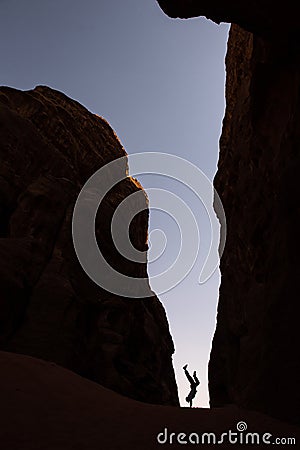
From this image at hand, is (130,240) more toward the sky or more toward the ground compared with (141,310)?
more toward the sky

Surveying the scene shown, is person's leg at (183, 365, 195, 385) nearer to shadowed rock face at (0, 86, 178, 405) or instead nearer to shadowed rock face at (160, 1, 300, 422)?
shadowed rock face at (0, 86, 178, 405)

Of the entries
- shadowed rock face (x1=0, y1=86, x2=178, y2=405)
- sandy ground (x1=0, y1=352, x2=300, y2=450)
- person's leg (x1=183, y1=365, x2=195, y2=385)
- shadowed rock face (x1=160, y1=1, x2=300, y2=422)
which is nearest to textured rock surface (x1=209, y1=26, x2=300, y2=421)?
shadowed rock face (x1=160, y1=1, x2=300, y2=422)

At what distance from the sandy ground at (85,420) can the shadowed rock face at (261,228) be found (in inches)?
48.6

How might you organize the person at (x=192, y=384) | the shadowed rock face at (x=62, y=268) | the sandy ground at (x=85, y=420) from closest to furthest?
the sandy ground at (x=85, y=420), the shadowed rock face at (x=62, y=268), the person at (x=192, y=384)

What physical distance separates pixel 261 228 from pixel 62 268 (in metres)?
14.9

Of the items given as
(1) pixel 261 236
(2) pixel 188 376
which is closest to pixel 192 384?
(2) pixel 188 376

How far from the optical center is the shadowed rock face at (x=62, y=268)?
19.7 meters

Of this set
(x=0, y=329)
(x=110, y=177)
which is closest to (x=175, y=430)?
(x=0, y=329)

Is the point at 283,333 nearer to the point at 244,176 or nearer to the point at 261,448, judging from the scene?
the point at 261,448

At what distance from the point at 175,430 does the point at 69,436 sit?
1711 millimetres

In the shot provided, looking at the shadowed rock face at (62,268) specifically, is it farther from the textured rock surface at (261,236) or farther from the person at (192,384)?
the textured rock surface at (261,236)

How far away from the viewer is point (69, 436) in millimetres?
4852

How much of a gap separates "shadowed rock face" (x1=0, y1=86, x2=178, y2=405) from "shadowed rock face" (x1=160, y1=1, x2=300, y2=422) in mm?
8874

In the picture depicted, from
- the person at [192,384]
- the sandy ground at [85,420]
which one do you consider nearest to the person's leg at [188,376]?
the person at [192,384]
